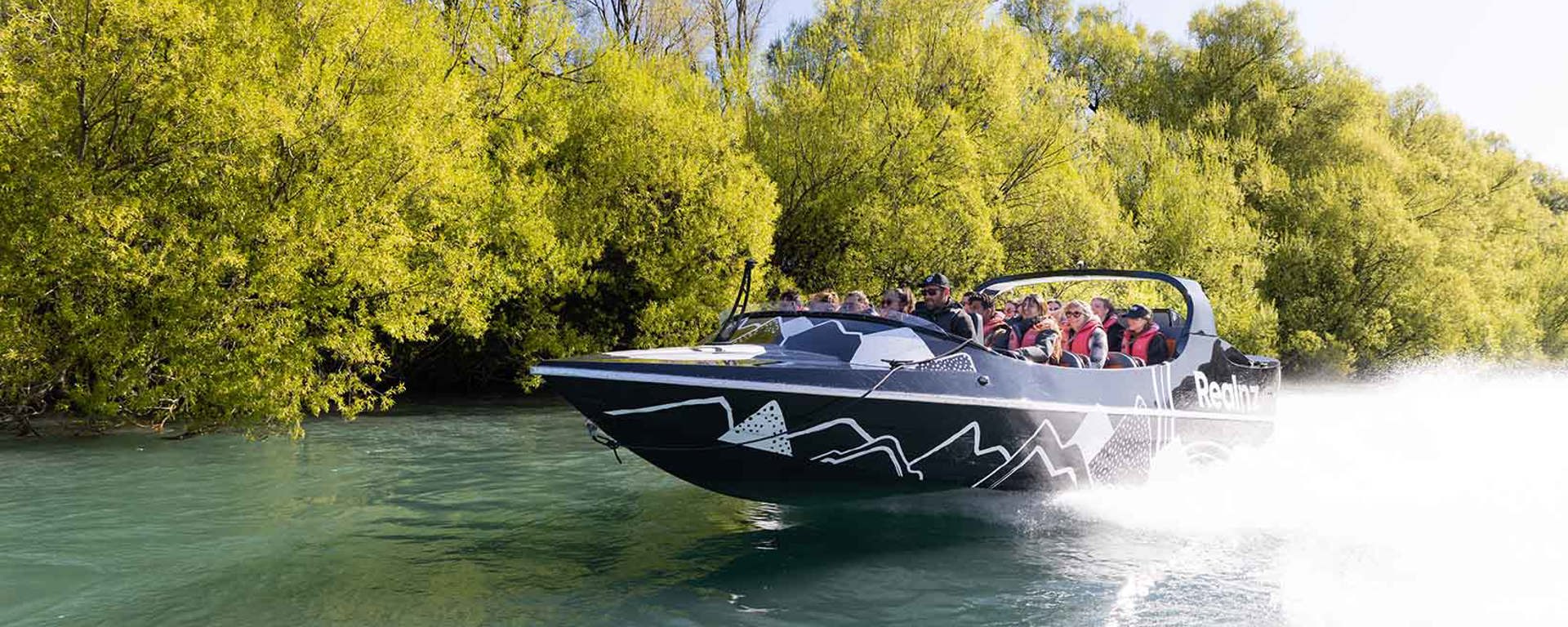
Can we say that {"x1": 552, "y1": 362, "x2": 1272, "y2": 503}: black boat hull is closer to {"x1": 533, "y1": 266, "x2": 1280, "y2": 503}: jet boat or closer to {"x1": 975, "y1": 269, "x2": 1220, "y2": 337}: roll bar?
{"x1": 533, "y1": 266, "x2": 1280, "y2": 503}: jet boat

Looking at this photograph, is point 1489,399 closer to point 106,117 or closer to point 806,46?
point 806,46

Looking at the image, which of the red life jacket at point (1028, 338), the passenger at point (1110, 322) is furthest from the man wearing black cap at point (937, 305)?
the passenger at point (1110, 322)

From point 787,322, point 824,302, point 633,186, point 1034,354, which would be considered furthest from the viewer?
point 633,186

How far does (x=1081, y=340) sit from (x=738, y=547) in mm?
3789

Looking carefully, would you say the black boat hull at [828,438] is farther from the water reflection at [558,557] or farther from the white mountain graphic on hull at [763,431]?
the water reflection at [558,557]

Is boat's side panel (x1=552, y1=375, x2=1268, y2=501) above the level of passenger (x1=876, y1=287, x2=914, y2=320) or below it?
below

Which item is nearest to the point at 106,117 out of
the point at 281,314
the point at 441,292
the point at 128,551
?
the point at 281,314

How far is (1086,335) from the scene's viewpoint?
30.7 ft

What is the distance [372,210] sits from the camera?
47.4ft

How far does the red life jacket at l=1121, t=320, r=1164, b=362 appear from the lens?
9.88m

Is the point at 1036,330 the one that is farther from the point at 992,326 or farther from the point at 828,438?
the point at 828,438

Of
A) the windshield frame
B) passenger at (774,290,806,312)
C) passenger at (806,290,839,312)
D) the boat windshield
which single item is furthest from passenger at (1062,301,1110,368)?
passenger at (774,290,806,312)

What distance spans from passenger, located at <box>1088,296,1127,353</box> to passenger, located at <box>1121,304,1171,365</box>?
10 cm

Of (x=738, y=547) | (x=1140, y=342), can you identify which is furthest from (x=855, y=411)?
(x=1140, y=342)
